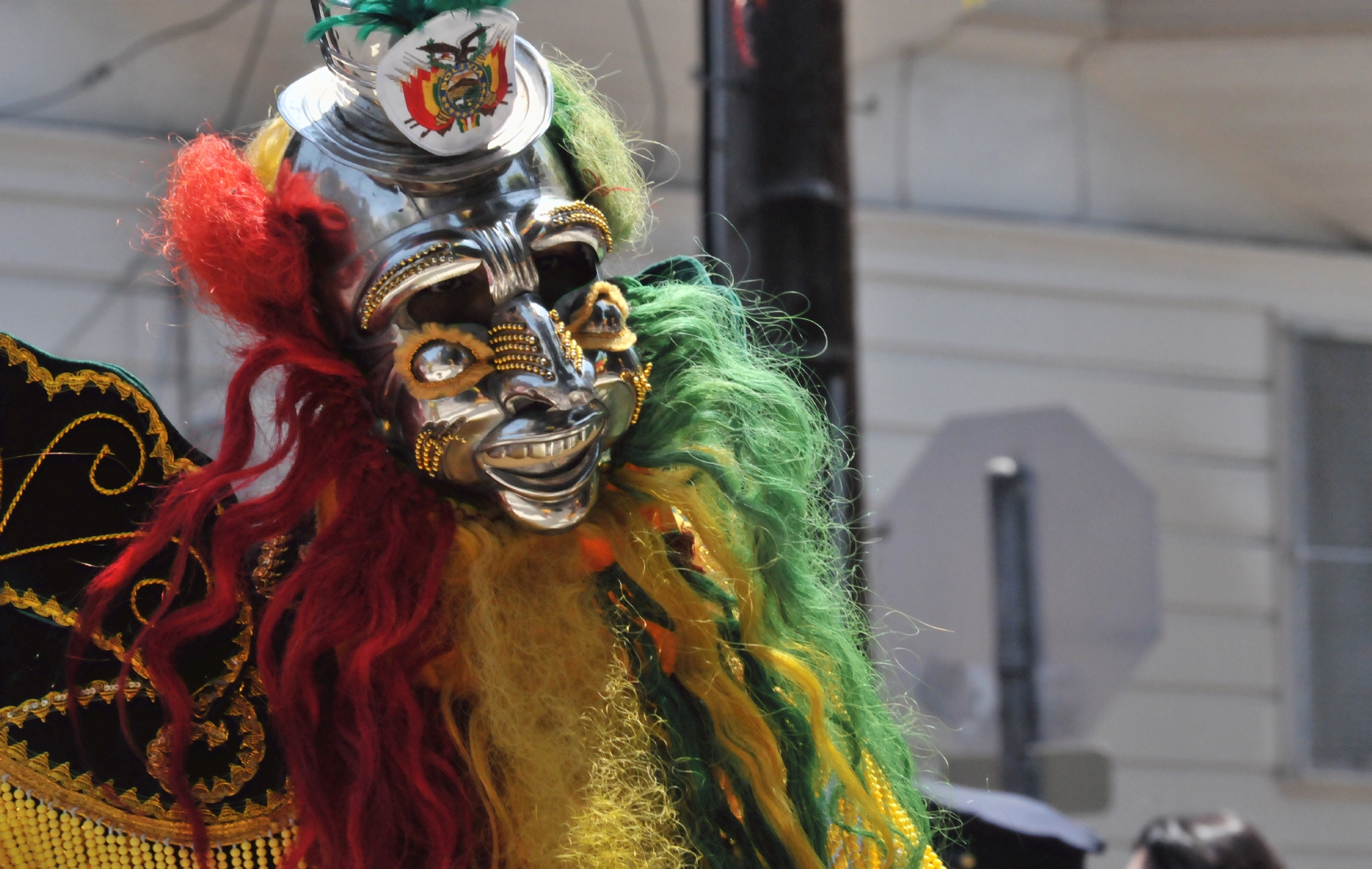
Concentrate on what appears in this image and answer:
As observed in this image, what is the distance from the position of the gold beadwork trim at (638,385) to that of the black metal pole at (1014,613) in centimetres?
295

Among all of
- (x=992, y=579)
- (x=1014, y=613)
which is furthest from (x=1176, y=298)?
(x=1014, y=613)

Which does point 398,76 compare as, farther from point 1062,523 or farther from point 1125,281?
point 1125,281

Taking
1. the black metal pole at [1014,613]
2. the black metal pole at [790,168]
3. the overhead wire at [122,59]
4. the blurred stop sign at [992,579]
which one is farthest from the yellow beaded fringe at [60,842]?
the overhead wire at [122,59]

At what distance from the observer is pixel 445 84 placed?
1559 mm

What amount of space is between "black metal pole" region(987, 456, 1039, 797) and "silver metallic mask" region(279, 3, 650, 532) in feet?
9.99

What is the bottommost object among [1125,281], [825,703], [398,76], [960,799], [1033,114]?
[960,799]

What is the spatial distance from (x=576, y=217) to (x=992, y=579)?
3310 millimetres

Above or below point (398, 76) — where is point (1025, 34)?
above

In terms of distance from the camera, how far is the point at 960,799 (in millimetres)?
2574

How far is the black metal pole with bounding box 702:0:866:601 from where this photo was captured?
8.73ft

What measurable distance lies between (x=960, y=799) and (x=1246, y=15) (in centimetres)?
413

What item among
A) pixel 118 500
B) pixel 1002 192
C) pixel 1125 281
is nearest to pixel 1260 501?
pixel 1125 281

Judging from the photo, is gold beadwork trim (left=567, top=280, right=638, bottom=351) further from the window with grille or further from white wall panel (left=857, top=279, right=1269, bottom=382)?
the window with grille

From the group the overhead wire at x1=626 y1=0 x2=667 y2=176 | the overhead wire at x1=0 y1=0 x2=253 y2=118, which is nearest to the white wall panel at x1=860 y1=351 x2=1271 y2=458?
the overhead wire at x1=626 y1=0 x2=667 y2=176
